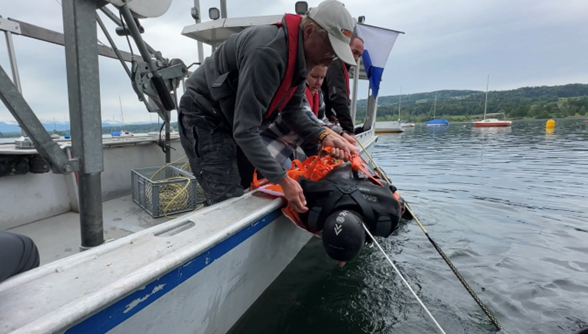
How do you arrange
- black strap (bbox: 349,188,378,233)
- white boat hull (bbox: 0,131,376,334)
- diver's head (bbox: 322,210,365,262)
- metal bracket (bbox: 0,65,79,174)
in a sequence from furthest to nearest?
black strap (bbox: 349,188,378,233)
diver's head (bbox: 322,210,365,262)
metal bracket (bbox: 0,65,79,174)
white boat hull (bbox: 0,131,376,334)

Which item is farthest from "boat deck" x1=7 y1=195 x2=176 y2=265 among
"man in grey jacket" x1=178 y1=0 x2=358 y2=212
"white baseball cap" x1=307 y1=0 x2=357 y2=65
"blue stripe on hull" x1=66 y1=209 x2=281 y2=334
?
"white baseball cap" x1=307 y1=0 x2=357 y2=65

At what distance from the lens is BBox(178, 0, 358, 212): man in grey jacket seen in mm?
1722

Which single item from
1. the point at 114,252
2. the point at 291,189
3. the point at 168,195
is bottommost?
the point at 168,195

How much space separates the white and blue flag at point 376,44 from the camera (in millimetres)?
6371

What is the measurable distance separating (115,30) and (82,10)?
1.87 m

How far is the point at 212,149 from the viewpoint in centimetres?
224

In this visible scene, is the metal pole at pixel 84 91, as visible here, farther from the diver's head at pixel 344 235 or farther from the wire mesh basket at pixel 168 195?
the wire mesh basket at pixel 168 195

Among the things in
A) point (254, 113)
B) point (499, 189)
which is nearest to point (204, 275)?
point (254, 113)

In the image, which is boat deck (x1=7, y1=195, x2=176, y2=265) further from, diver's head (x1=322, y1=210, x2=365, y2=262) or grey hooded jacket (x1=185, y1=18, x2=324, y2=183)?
diver's head (x1=322, y1=210, x2=365, y2=262)

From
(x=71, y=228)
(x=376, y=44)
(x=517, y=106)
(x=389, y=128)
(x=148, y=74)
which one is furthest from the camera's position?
(x=517, y=106)

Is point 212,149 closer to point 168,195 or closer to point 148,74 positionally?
point 168,195

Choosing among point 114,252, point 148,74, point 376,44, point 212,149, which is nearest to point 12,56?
point 148,74

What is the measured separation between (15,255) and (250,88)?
1.19m

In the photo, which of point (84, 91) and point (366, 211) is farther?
point (366, 211)
